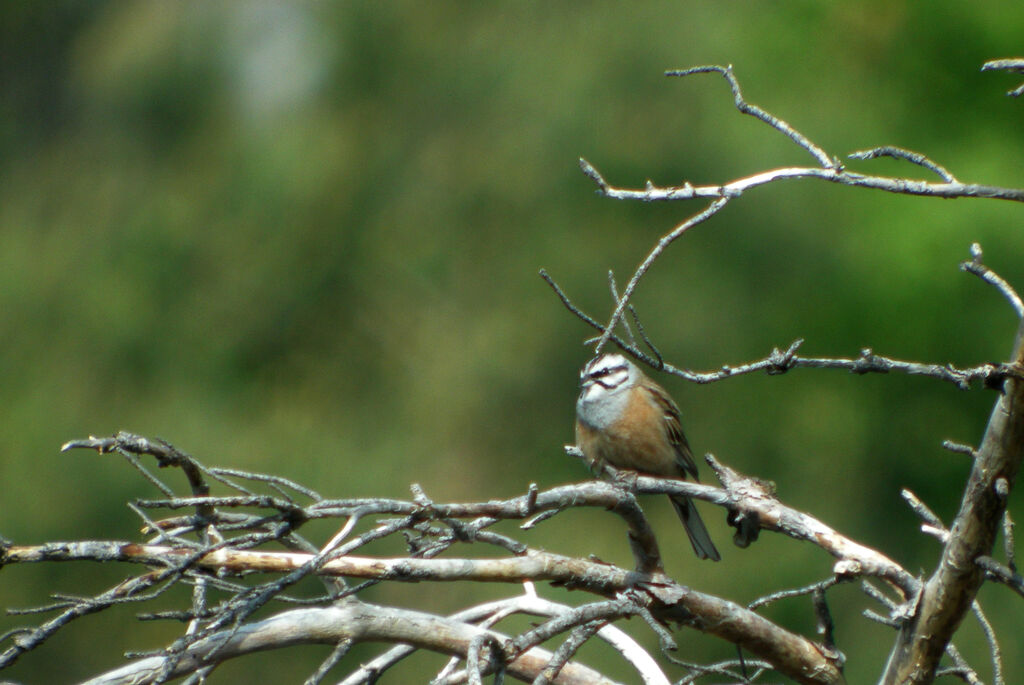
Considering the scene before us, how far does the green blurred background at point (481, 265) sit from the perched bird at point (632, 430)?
359 centimetres

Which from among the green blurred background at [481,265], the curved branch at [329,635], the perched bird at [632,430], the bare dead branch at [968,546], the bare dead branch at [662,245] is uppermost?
the green blurred background at [481,265]

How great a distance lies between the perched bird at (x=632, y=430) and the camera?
5008 millimetres

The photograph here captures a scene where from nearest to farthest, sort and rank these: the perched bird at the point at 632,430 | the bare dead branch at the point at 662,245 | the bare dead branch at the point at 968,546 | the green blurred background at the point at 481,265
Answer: the bare dead branch at the point at 662,245 < the bare dead branch at the point at 968,546 < the perched bird at the point at 632,430 < the green blurred background at the point at 481,265

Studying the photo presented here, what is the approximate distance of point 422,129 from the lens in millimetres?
11336

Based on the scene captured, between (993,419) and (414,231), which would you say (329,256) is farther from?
(993,419)

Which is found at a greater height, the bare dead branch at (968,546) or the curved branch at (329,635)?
the bare dead branch at (968,546)

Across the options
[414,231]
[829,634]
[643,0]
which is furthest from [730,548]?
[829,634]

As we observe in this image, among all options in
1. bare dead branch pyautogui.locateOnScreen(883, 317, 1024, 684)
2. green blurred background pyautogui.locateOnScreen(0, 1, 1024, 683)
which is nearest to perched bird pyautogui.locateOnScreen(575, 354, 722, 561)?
bare dead branch pyautogui.locateOnScreen(883, 317, 1024, 684)

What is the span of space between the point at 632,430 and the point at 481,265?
552 cm

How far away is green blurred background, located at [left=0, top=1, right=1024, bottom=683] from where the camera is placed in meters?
9.06

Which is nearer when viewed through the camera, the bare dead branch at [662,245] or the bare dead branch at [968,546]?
the bare dead branch at [662,245]

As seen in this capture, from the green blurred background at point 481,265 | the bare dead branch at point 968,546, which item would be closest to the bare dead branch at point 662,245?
the bare dead branch at point 968,546

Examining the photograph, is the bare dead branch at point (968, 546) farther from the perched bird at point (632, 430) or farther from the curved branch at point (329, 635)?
the perched bird at point (632, 430)

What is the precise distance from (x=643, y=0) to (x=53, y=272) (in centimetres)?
656
